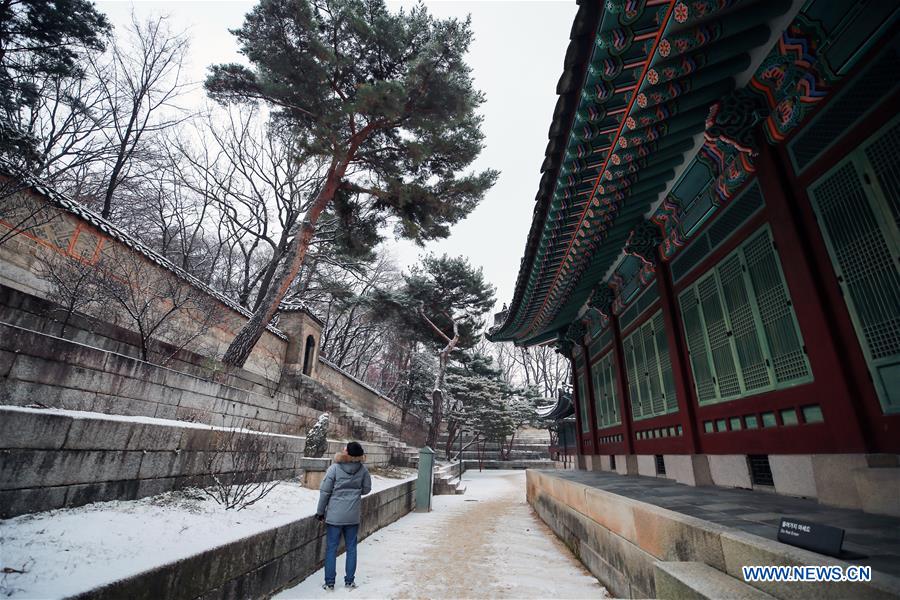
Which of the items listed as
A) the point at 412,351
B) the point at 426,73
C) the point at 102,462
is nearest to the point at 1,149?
the point at 102,462

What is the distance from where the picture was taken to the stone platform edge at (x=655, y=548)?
1.63 meters

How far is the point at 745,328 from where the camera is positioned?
13.1 ft

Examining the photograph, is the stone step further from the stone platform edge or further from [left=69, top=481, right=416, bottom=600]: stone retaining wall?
[left=69, top=481, right=416, bottom=600]: stone retaining wall

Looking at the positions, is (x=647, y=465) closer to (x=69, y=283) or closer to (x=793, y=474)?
(x=793, y=474)

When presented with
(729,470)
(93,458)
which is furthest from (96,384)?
(729,470)

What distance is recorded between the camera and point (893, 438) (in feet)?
8.15

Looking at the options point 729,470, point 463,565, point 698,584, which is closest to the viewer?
point 698,584

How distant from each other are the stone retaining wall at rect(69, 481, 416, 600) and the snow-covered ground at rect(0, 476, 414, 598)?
58 millimetres

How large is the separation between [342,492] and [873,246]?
499cm

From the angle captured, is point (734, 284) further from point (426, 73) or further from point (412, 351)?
point (412, 351)

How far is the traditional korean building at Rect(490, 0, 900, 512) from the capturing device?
260 cm

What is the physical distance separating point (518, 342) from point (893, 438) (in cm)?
829

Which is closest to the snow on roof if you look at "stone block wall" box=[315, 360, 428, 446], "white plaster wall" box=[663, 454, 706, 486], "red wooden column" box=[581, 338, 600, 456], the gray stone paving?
"stone block wall" box=[315, 360, 428, 446]

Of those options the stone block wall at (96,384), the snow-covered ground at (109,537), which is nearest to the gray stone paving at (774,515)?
the snow-covered ground at (109,537)
